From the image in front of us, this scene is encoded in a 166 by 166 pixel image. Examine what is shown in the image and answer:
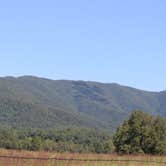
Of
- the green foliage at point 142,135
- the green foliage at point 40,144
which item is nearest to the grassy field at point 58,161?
the green foliage at point 40,144

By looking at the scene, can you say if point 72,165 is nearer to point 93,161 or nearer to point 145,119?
point 93,161

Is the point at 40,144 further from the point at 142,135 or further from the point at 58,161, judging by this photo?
the point at 58,161

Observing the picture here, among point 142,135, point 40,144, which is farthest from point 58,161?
point 142,135

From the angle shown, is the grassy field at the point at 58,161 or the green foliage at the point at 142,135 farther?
the green foliage at the point at 142,135

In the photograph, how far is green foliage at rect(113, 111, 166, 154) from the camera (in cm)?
5503

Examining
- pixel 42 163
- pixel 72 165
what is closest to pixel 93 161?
pixel 72 165

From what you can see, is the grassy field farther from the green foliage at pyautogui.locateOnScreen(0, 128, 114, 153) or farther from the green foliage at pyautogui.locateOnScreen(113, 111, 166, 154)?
the green foliage at pyautogui.locateOnScreen(113, 111, 166, 154)

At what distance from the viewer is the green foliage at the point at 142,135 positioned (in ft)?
181

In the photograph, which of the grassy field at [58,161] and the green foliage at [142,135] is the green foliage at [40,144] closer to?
the green foliage at [142,135]

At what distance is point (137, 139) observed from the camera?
57125 mm

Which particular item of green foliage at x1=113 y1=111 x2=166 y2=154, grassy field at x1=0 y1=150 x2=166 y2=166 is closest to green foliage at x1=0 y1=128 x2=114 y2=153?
green foliage at x1=113 y1=111 x2=166 y2=154

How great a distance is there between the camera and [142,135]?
57406 mm

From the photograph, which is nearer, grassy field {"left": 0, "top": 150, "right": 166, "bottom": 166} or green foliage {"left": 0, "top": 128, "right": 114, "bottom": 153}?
grassy field {"left": 0, "top": 150, "right": 166, "bottom": 166}

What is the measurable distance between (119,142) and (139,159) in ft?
127
